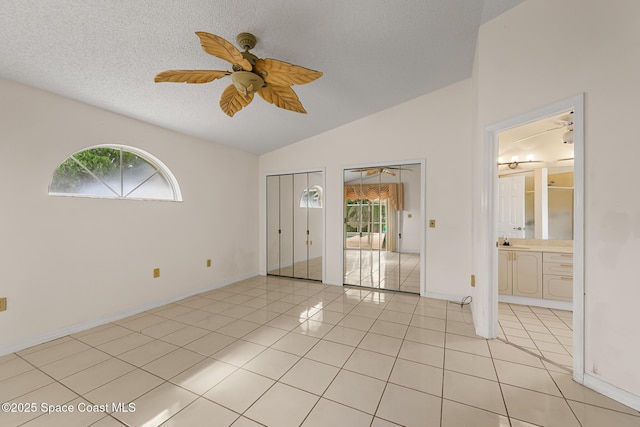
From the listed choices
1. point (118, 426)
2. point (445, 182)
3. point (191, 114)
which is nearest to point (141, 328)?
point (118, 426)

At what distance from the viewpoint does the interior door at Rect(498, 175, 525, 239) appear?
4.01 metres

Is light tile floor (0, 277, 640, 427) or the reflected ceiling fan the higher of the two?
the reflected ceiling fan

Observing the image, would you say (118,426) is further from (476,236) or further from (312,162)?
(312,162)

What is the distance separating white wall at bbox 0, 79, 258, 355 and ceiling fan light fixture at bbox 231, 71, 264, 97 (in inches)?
86.0

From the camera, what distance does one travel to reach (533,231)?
3883mm

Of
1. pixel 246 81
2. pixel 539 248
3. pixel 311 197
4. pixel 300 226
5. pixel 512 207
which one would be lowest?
pixel 539 248

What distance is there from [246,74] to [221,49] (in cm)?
25

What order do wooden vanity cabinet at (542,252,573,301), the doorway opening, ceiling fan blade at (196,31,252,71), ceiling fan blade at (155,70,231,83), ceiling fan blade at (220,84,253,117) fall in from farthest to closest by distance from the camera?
wooden vanity cabinet at (542,252,573,301) → the doorway opening → ceiling fan blade at (220,84,253,117) → ceiling fan blade at (155,70,231,83) → ceiling fan blade at (196,31,252,71)

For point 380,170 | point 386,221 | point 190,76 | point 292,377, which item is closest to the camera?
point 190,76

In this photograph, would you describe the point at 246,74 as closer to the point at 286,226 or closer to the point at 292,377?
the point at 292,377

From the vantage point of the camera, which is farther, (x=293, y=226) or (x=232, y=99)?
(x=293, y=226)

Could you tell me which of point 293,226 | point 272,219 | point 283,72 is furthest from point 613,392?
point 272,219

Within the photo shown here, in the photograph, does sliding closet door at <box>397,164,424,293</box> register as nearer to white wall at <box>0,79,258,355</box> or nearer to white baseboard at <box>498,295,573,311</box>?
white baseboard at <box>498,295,573,311</box>

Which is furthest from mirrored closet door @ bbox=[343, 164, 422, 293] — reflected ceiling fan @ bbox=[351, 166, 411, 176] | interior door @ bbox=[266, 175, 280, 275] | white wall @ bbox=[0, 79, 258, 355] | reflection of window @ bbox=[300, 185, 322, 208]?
white wall @ bbox=[0, 79, 258, 355]
